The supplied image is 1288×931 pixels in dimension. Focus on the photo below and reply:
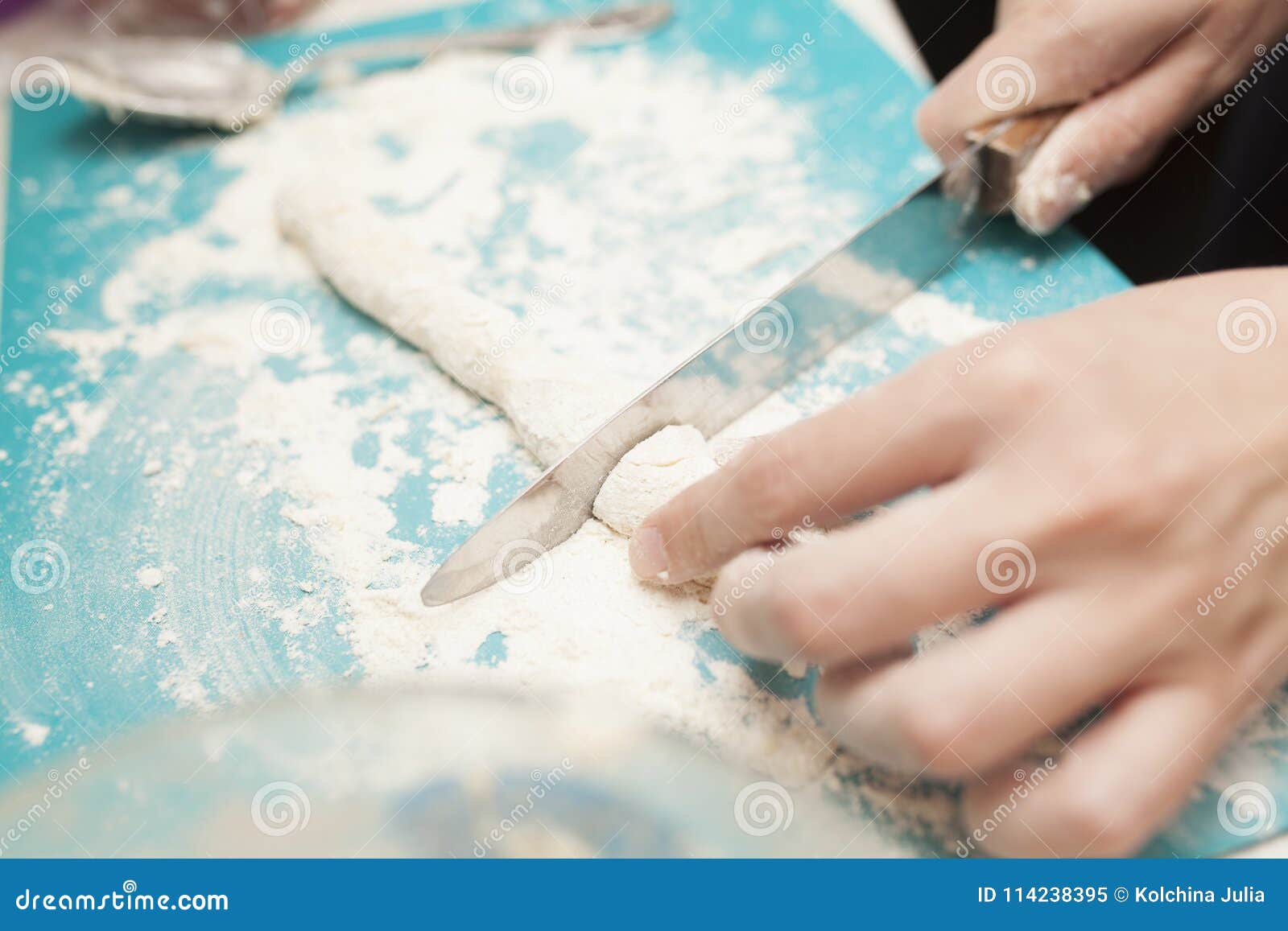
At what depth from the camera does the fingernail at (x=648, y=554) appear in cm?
116

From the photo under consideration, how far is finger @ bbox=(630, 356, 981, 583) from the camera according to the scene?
101 centimetres

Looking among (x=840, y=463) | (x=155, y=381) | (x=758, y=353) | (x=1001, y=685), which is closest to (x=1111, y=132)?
(x=758, y=353)

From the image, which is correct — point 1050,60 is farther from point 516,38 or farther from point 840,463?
point 516,38

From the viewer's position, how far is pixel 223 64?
2102mm

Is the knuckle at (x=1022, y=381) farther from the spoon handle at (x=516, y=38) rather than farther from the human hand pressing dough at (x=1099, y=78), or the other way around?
the spoon handle at (x=516, y=38)

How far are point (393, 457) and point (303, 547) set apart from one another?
8.0 inches

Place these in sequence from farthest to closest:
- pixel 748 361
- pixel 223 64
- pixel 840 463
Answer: pixel 223 64, pixel 748 361, pixel 840 463

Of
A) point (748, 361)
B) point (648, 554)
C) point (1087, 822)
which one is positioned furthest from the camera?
point (748, 361)

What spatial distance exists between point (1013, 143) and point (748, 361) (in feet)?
2.12

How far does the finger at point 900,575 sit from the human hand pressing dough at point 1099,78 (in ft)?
2.93

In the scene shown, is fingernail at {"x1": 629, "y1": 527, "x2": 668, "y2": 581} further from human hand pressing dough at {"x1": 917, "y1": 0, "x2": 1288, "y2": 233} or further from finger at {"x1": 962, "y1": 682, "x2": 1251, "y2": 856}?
human hand pressing dough at {"x1": 917, "y1": 0, "x2": 1288, "y2": 233}

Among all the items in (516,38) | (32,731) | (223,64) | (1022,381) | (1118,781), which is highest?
(1022,381)

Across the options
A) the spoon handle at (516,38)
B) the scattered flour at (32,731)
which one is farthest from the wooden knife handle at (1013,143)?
the scattered flour at (32,731)

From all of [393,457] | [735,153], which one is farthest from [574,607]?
[735,153]
